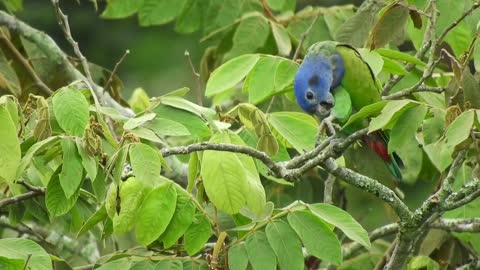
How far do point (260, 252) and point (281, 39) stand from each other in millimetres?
1620

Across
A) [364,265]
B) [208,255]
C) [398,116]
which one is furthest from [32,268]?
[364,265]

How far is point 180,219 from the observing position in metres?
2.85

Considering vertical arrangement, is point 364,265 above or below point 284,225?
below

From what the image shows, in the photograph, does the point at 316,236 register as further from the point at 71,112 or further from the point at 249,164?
the point at 71,112

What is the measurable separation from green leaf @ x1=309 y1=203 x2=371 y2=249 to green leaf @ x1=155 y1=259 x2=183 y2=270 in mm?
365

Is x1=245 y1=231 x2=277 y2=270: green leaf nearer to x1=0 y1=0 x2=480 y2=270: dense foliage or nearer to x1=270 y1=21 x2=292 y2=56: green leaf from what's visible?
x1=0 y1=0 x2=480 y2=270: dense foliage

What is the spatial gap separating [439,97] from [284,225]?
0.98 m

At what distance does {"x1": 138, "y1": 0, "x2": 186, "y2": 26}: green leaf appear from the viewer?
4.42 meters

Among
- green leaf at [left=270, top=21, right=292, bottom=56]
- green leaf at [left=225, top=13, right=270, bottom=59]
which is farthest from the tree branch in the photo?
green leaf at [left=270, top=21, right=292, bottom=56]

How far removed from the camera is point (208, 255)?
9.53ft

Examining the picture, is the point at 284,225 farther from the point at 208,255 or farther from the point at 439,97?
the point at 439,97

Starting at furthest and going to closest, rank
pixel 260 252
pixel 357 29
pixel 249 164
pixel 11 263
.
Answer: pixel 357 29, pixel 249 164, pixel 260 252, pixel 11 263

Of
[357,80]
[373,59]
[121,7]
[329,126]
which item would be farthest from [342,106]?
[121,7]

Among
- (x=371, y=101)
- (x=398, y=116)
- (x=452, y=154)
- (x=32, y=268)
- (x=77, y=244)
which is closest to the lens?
(x=32, y=268)
